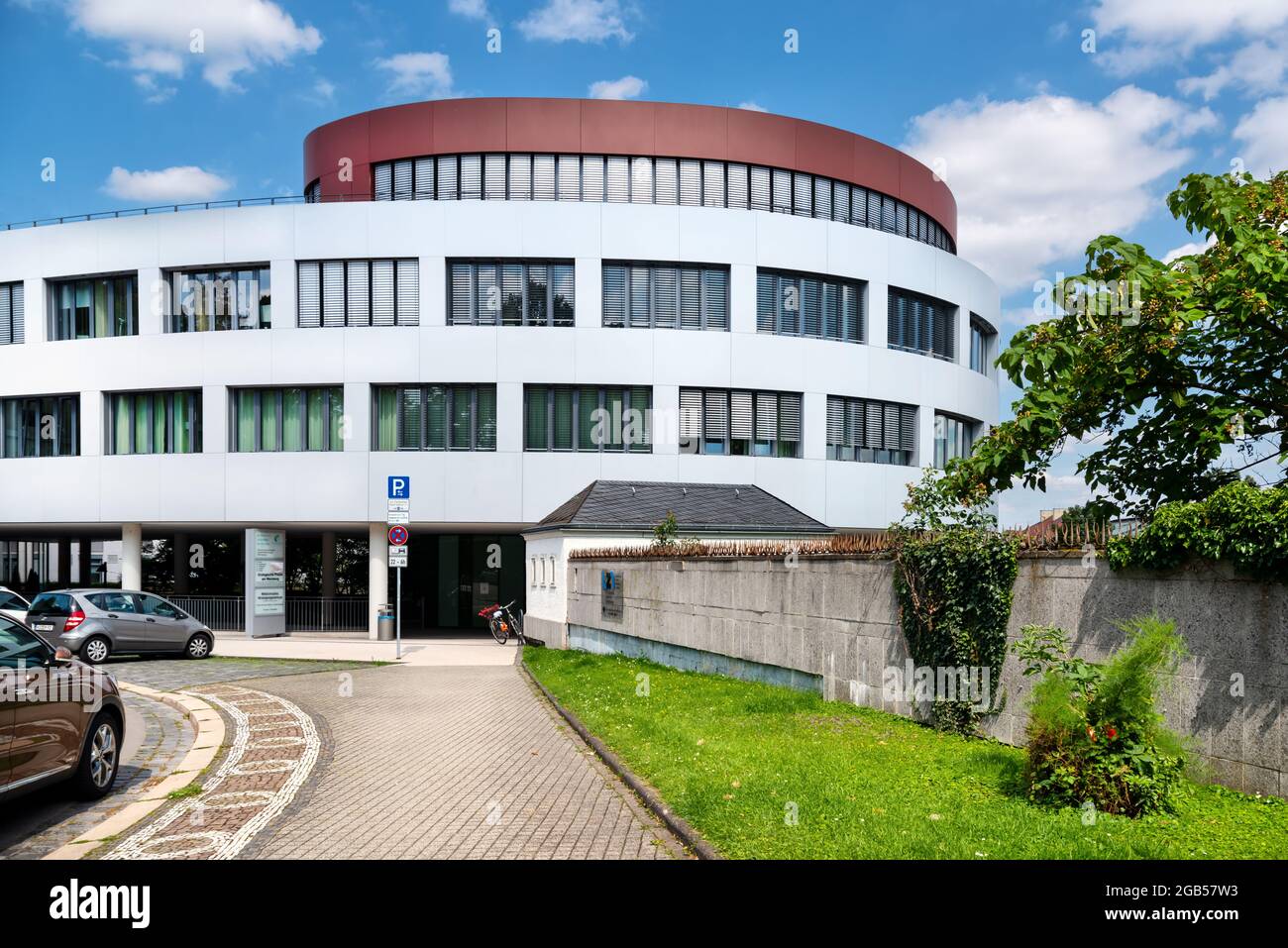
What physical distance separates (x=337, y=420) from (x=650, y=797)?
84.3 feet

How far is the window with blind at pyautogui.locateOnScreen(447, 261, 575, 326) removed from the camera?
31.2 meters

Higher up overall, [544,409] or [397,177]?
[397,177]

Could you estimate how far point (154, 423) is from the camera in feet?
109

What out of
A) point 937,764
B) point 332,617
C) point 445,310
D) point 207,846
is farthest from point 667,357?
point 207,846

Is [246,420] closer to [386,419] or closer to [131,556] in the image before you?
[386,419]

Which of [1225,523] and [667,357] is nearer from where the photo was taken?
[1225,523]

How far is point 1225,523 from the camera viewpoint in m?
7.66

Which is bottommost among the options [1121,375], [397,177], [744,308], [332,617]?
[332,617]

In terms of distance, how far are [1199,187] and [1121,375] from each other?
7.98 feet

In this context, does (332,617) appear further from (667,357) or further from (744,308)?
(744,308)

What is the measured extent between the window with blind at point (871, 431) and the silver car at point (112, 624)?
64.0ft

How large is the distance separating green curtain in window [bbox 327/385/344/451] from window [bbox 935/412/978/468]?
19599mm

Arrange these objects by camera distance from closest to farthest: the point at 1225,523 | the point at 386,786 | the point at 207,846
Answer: the point at 207,846 < the point at 1225,523 < the point at 386,786

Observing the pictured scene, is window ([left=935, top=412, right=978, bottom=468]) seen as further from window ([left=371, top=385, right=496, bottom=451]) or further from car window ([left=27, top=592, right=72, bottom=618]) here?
car window ([left=27, top=592, right=72, bottom=618])
